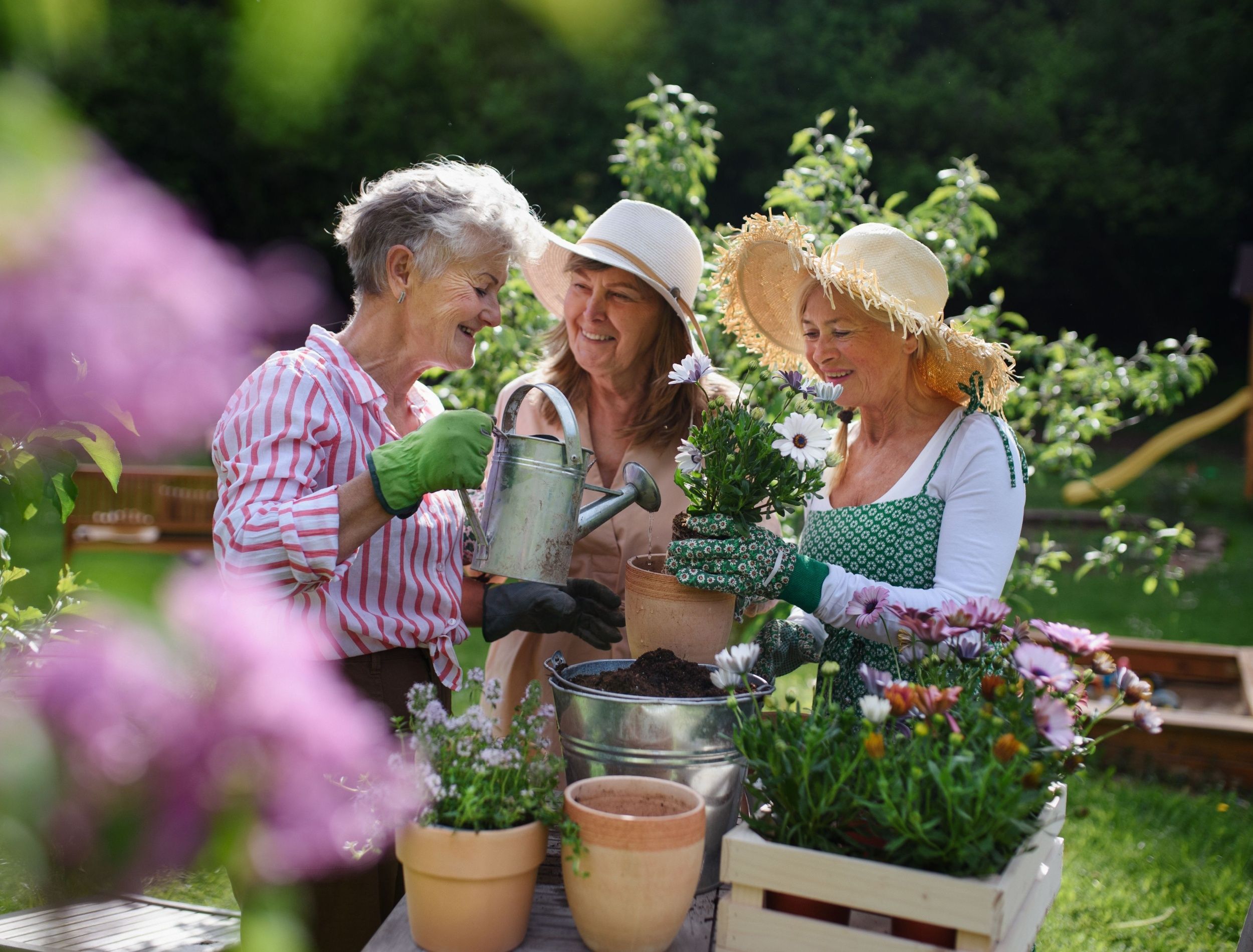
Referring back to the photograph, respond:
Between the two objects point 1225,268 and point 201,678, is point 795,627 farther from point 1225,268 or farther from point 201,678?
point 1225,268

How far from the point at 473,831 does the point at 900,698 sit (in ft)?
1.95

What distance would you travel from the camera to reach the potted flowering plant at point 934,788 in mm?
1255

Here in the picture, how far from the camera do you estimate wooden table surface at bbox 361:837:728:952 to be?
146 cm

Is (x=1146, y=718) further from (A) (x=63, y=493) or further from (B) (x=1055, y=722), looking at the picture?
(A) (x=63, y=493)

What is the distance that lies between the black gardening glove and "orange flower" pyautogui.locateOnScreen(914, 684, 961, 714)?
944 millimetres

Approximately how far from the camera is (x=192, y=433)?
0.38 m

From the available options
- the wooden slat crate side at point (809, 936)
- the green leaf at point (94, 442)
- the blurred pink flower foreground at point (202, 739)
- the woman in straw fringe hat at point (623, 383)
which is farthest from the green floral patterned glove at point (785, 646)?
the blurred pink flower foreground at point (202, 739)

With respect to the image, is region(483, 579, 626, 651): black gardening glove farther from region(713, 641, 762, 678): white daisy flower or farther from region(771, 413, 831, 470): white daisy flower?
region(713, 641, 762, 678): white daisy flower

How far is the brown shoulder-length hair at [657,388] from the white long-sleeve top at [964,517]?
2.01 feet

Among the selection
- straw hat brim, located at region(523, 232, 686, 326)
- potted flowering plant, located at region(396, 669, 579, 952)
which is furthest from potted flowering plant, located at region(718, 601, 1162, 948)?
straw hat brim, located at region(523, 232, 686, 326)

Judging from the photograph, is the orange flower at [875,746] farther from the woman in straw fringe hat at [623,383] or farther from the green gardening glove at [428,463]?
the woman in straw fringe hat at [623,383]

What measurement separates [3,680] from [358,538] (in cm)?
129

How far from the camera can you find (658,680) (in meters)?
1.68

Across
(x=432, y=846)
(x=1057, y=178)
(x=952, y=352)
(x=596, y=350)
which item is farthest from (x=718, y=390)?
(x=1057, y=178)
